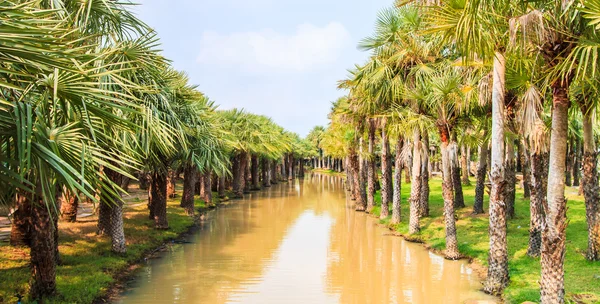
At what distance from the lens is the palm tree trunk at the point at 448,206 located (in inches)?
617

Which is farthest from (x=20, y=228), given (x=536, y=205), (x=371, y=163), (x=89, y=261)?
(x=371, y=163)

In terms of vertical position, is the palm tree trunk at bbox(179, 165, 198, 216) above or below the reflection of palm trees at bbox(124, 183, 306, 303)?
above

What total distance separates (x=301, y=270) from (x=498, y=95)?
8.78 m

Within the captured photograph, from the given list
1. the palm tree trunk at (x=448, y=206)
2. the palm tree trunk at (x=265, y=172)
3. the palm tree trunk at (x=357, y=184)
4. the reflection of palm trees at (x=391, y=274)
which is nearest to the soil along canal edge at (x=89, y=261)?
the reflection of palm trees at (x=391, y=274)

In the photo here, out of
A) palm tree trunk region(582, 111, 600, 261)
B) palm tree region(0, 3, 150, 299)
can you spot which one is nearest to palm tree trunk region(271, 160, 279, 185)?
palm tree trunk region(582, 111, 600, 261)

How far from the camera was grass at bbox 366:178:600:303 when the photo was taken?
10.4 m

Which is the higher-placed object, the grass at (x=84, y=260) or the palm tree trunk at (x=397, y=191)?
the palm tree trunk at (x=397, y=191)

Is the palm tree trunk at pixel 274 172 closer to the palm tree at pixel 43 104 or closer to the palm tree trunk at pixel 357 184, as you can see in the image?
the palm tree trunk at pixel 357 184

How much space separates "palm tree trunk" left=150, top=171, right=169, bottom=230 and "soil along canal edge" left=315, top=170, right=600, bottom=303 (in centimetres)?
1094

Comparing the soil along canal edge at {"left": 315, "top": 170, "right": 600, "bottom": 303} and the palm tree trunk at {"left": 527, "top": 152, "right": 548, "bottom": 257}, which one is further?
the palm tree trunk at {"left": 527, "top": 152, "right": 548, "bottom": 257}

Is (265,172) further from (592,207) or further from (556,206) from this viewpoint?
(556,206)

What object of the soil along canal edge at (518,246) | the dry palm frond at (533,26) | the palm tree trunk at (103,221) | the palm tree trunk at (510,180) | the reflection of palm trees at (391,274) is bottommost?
the reflection of palm trees at (391,274)

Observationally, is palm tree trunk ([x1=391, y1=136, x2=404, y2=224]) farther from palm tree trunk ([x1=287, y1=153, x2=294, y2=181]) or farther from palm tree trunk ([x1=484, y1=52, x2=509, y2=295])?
palm tree trunk ([x1=287, y1=153, x2=294, y2=181])

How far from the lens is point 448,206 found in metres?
15.9
